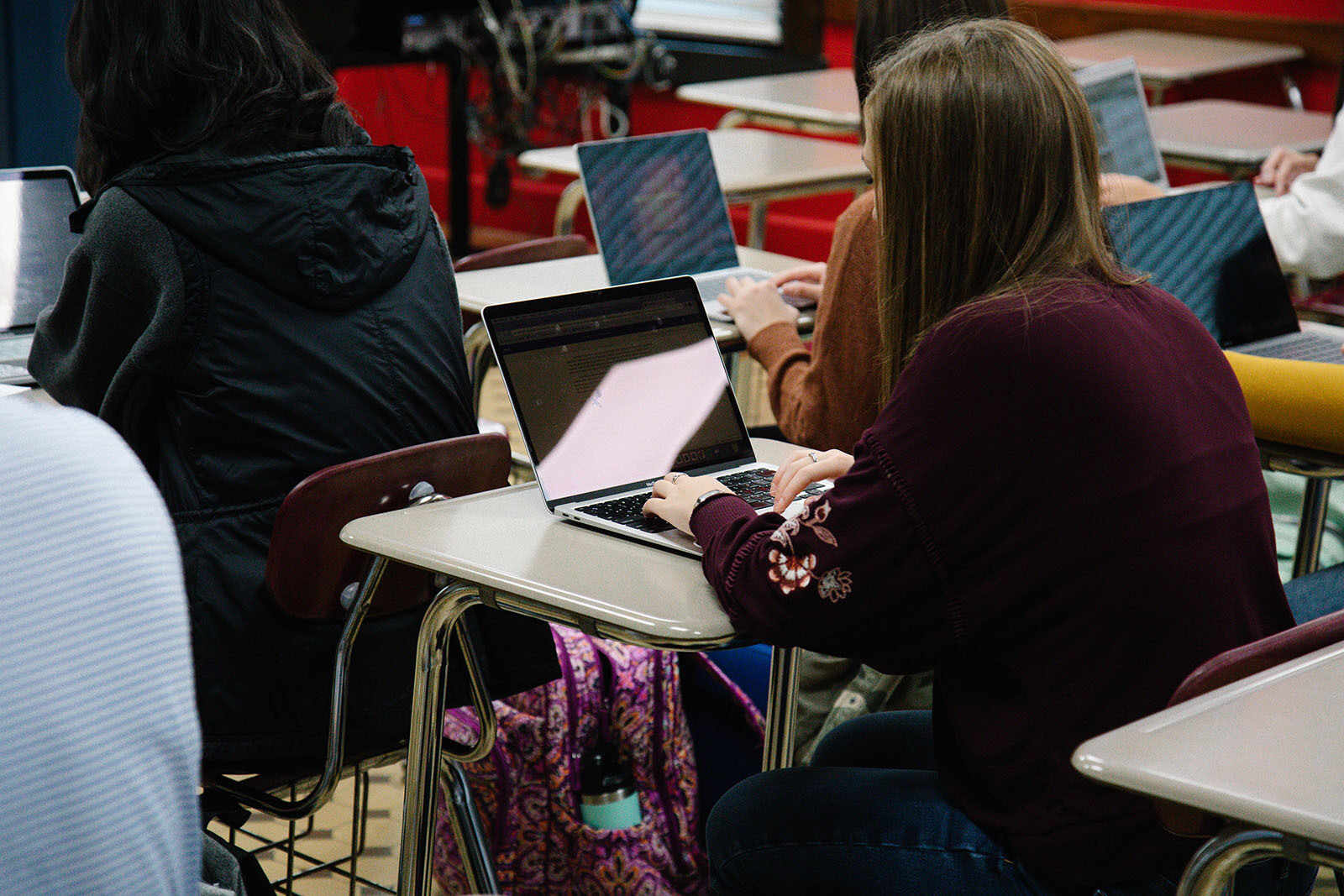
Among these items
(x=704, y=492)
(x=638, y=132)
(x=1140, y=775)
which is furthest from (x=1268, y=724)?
(x=638, y=132)

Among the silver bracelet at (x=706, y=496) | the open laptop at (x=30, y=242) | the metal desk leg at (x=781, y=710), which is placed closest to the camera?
the silver bracelet at (x=706, y=496)

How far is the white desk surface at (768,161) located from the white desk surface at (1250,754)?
2.29m

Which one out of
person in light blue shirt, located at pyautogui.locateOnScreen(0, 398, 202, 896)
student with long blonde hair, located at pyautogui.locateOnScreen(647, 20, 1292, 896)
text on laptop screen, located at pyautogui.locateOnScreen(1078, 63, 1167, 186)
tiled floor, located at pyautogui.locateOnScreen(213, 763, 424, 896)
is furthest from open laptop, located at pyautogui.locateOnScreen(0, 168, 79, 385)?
text on laptop screen, located at pyautogui.locateOnScreen(1078, 63, 1167, 186)

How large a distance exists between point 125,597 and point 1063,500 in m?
0.77

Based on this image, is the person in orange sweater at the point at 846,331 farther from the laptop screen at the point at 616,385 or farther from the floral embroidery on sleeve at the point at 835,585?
the floral embroidery on sleeve at the point at 835,585

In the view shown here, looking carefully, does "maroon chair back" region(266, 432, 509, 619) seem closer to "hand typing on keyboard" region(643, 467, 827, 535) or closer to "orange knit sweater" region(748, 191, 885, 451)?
"hand typing on keyboard" region(643, 467, 827, 535)

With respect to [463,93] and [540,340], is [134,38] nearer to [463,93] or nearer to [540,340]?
[540,340]

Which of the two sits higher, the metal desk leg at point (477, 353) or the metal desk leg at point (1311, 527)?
the metal desk leg at point (477, 353)

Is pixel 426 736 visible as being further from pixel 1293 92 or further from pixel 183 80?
pixel 1293 92

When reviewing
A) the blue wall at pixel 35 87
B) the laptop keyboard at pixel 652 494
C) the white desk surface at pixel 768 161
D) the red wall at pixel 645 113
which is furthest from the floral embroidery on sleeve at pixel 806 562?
the red wall at pixel 645 113

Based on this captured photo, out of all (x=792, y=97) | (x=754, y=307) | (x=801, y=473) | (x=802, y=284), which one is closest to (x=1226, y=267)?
(x=802, y=284)

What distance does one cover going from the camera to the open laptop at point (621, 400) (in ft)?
5.60

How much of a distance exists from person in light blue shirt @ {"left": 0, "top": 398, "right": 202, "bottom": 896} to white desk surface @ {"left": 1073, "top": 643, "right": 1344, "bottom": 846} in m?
0.62

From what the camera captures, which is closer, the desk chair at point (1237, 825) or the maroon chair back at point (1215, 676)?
the desk chair at point (1237, 825)
